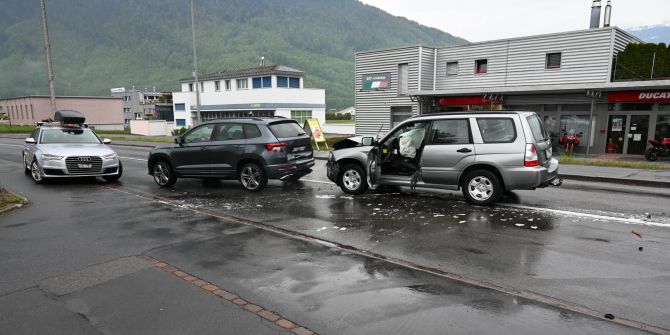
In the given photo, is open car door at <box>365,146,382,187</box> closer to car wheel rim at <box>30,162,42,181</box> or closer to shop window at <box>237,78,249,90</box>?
car wheel rim at <box>30,162,42,181</box>

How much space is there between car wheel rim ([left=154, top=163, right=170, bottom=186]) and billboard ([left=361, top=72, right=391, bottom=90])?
18.6 meters

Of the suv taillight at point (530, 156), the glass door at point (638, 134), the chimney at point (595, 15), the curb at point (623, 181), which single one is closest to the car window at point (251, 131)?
the suv taillight at point (530, 156)

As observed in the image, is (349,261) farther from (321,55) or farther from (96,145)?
(321,55)

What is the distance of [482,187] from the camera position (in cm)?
843

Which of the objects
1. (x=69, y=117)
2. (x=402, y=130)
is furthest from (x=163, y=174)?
(x=69, y=117)

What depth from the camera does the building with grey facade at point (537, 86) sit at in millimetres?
18953

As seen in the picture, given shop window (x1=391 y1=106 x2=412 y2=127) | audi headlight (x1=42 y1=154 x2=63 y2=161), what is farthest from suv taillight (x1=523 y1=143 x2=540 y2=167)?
shop window (x1=391 y1=106 x2=412 y2=127)

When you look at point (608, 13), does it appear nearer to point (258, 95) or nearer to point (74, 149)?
point (74, 149)

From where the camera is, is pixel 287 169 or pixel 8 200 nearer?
pixel 8 200

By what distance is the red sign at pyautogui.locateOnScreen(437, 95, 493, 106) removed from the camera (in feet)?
75.4

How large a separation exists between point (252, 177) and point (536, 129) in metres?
6.32

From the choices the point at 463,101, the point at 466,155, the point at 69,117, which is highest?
the point at 463,101

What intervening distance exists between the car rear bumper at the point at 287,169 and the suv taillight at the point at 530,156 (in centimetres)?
520

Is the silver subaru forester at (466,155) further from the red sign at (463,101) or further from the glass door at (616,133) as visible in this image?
the red sign at (463,101)
